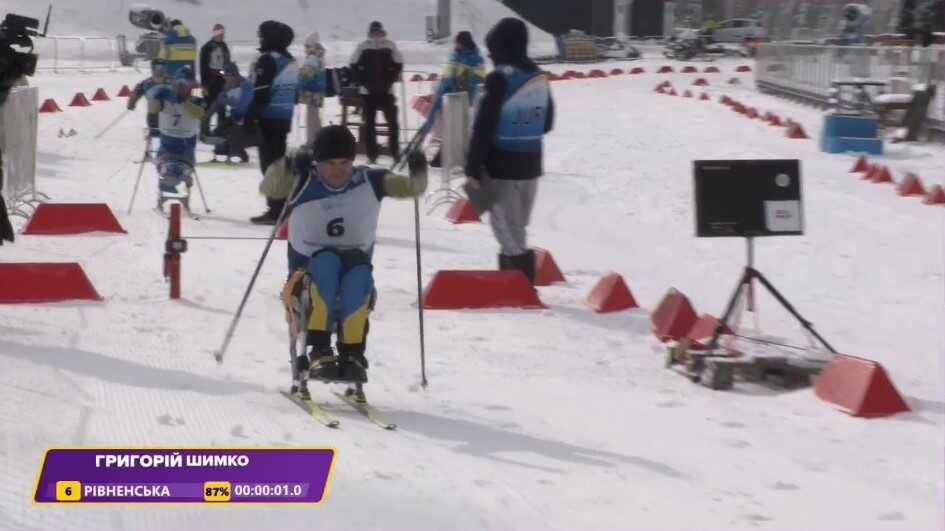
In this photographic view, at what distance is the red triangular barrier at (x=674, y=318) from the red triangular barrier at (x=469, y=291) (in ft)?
3.49

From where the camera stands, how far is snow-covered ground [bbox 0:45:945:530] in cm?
565

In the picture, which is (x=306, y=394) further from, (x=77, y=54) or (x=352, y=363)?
(x=77, y=54)

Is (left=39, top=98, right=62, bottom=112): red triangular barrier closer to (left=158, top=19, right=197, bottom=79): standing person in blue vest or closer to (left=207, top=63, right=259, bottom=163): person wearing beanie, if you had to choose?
(left=207, top=63, right=259, bottom=163): person wearing beanie

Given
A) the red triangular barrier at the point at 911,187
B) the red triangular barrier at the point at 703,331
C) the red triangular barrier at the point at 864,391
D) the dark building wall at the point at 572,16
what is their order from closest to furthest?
the red triangular barrier at the point at 864,391
the red triangular barrier at the point at 703,331
the red triangular barrier at the point at 911,187
the dark building wall at the point at 572,16

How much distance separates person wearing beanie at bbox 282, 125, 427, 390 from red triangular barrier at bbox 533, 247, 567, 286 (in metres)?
4.07

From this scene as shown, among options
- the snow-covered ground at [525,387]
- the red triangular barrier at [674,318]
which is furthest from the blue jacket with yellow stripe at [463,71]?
the red triangular barrier at [674,318]

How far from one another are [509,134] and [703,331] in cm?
195

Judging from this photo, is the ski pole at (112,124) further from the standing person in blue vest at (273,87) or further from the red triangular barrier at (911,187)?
the red triangular barrier at (911,187)

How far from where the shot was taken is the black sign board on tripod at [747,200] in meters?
8.14

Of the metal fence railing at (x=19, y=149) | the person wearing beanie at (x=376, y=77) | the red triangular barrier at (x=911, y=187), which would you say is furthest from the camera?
the person wearing beanie at (x=376, y=77)

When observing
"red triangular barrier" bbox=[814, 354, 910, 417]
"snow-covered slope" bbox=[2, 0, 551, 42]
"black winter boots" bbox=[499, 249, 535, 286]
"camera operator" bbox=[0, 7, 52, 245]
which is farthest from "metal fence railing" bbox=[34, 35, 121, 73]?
"red triangular barrier" bbox=[814, 354, 910, 417]

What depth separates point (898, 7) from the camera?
48.0 m

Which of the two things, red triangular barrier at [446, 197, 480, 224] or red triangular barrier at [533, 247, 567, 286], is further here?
red triangular barrier at [446, 197, 480, 224]

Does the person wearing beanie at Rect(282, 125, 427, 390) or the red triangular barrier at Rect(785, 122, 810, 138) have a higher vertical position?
the person wearing beanie at Rect(282, 125, 427, 390)
